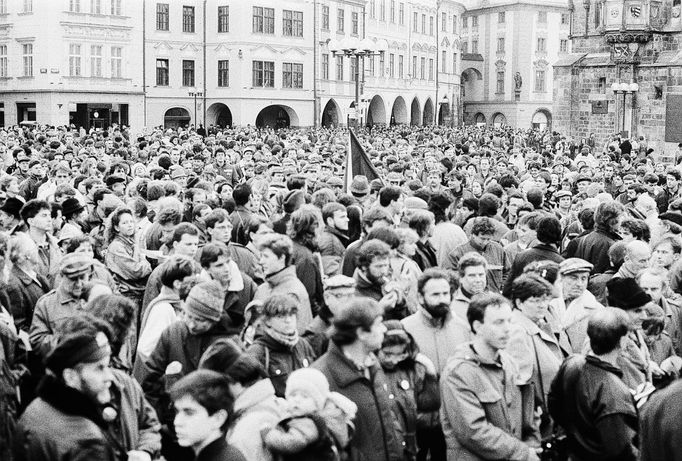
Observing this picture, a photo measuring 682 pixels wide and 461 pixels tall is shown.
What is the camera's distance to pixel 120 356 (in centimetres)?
606

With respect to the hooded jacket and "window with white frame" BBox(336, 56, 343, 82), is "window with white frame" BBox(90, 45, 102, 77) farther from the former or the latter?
the hooded jacket

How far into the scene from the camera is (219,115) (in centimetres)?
5709

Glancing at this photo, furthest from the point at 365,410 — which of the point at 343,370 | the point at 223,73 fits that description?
the point at 223,73

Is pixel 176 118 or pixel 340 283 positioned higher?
pixel 176 118

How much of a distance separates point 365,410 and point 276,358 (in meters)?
0.83

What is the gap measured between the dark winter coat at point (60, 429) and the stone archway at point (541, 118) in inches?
3132

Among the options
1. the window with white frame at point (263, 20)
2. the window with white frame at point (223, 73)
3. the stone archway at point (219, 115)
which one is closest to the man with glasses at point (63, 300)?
the window with white frame at point (223, 73)

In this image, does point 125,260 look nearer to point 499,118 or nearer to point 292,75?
point 292,75

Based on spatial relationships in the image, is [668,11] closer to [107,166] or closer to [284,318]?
[107,166]

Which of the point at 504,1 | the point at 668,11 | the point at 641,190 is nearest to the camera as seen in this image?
the point at 641,190

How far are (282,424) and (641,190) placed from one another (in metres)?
10.1

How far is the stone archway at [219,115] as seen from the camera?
56281 millimetres

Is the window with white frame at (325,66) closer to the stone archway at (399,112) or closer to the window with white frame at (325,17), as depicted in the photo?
the window with white frame at (325,17)

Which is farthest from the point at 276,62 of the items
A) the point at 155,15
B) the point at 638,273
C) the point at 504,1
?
the point at 638,273
